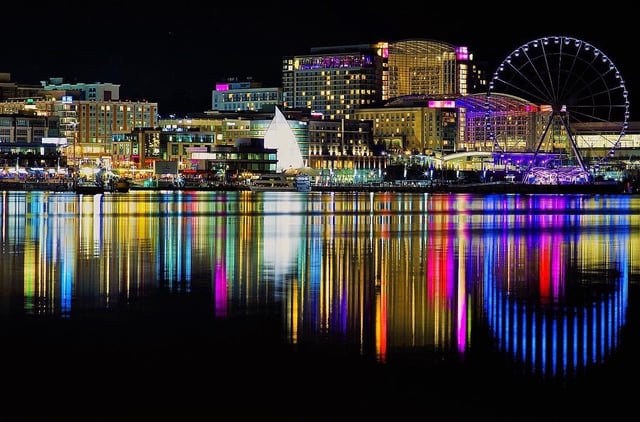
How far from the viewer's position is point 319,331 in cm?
1795

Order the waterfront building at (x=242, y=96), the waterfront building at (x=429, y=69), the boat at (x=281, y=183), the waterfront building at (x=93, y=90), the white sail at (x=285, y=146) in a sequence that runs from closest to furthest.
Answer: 1. the boat at (x=281, y=183)
2. the white sail at (x=285, y=146)
3. the waterfront building at (x=93, y=90)
4. the waterfront building at (x=242, y=96)
5. the waterfront building at (x=429, y=69)

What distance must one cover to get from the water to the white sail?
386 feet

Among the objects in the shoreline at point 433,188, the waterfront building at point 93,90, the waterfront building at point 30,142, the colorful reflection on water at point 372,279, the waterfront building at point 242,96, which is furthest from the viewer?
the waterfront building at point 242,96

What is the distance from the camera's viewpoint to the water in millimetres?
13961

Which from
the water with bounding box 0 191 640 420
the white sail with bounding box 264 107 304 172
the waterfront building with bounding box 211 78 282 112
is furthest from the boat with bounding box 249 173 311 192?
the water with bounding box 0 191 640 420

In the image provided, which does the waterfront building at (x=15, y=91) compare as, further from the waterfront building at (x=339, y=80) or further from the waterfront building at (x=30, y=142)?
the waterfront building at (x=339, y=80)

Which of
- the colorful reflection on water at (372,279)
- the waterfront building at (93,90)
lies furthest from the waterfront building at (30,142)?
the colorful reflection on water at (372,279)

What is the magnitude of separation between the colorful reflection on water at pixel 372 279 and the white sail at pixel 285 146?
10653 cm

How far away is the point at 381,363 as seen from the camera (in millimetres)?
15625

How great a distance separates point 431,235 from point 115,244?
35.4 ft

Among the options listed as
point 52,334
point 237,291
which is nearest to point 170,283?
point 237,291

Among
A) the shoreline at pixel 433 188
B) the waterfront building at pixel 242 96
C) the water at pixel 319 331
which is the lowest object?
the water at pixel 319 331

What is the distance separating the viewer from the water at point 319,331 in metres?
14.0

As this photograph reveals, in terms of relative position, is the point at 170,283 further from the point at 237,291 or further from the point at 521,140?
the point at 521,140
